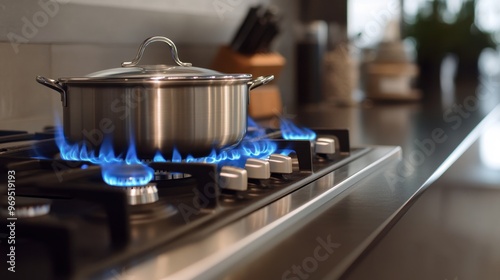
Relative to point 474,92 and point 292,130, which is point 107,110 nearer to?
point 292,130

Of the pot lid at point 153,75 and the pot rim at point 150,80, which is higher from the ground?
the pot lid at point 153,75

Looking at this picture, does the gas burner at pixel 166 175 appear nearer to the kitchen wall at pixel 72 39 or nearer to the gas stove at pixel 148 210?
the gas stove at pixel 148 210

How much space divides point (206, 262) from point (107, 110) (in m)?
0.27

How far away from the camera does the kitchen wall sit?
101cm

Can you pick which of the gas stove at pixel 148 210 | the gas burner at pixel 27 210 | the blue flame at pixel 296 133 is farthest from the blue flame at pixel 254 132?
the gas burner at pixel 27 210

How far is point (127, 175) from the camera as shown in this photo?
648mm

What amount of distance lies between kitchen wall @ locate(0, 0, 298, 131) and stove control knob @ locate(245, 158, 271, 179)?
1.49 ft

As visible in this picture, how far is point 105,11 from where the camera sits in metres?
1.19

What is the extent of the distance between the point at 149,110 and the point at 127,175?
92 millimetres

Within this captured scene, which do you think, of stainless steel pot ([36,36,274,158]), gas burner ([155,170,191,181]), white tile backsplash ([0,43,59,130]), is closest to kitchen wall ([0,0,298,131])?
white tile backsplash ([0,43,59,130])

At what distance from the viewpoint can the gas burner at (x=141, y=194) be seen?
623 mm

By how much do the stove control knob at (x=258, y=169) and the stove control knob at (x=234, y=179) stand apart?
4cm

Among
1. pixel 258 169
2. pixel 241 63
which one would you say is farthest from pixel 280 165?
pixel 241 63

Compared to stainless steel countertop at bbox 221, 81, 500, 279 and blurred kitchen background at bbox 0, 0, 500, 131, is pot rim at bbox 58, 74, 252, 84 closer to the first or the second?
stainless steel countertop at bbox 221, 81, 500, 279
